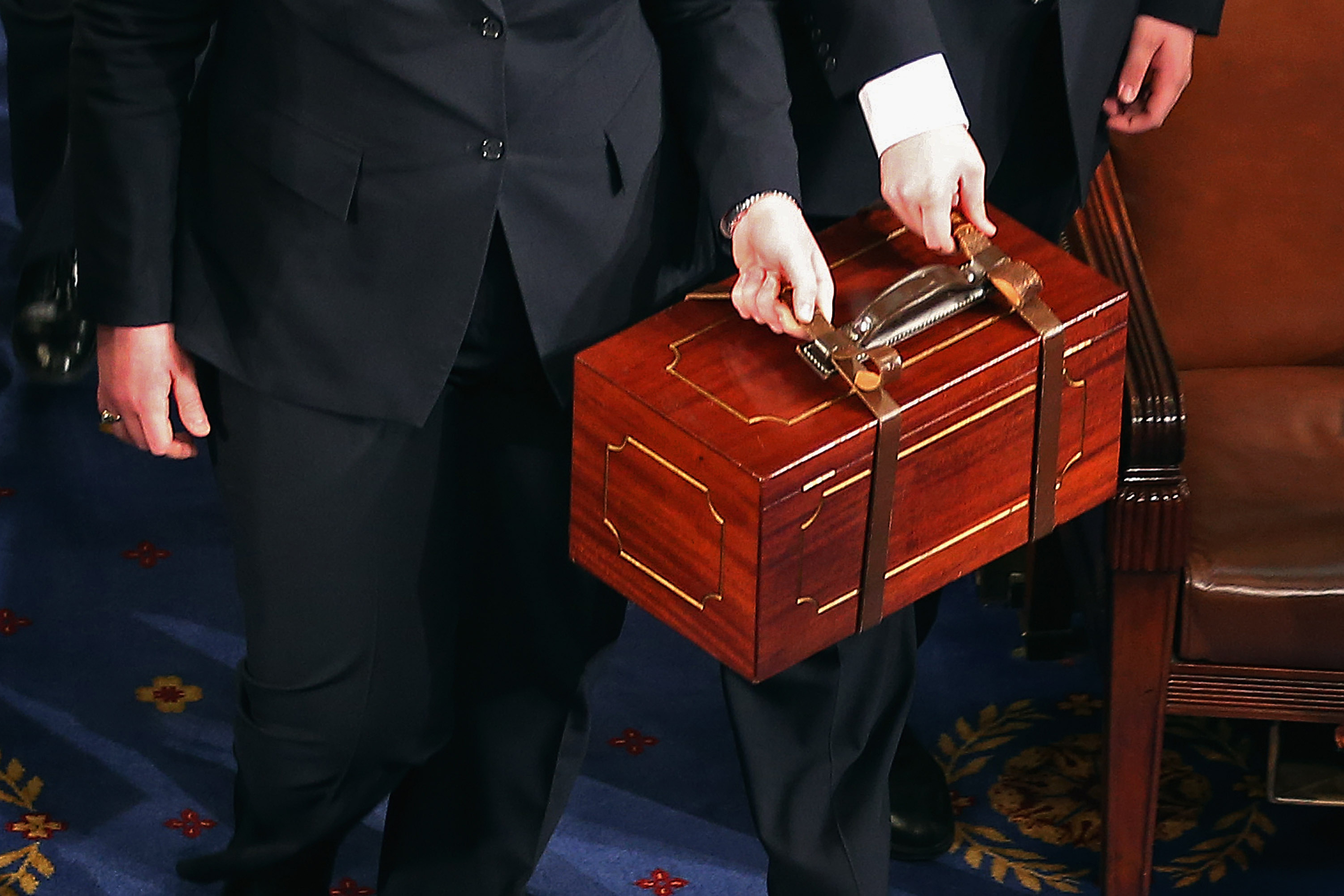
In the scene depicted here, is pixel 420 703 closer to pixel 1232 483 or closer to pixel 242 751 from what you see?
pixel 242 751

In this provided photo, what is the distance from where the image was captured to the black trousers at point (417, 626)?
170cm

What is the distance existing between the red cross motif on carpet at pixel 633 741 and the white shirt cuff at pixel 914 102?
1022 millimetres

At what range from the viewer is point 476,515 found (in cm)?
186

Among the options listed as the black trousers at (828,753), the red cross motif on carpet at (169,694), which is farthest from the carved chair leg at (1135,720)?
the red cross motif on carpet at (169,694)

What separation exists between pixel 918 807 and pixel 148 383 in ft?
3.58

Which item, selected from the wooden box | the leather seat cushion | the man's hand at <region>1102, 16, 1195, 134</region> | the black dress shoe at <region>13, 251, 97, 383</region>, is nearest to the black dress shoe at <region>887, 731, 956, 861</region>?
the leather seat cushion

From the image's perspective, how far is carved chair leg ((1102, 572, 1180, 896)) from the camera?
193 cm

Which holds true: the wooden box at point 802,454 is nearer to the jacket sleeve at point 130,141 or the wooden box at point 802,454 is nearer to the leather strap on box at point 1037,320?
the leather strap on box at point 1037,320

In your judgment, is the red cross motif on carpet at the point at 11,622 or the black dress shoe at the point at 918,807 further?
the red cross motif on carpet at the point at 11,622

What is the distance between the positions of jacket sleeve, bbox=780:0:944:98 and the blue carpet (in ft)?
3.28

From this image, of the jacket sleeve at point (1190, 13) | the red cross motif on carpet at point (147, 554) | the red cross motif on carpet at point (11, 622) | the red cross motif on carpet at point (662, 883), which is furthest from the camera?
the red cross motif on carpet at point (147, 554)

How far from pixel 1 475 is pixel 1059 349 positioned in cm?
190

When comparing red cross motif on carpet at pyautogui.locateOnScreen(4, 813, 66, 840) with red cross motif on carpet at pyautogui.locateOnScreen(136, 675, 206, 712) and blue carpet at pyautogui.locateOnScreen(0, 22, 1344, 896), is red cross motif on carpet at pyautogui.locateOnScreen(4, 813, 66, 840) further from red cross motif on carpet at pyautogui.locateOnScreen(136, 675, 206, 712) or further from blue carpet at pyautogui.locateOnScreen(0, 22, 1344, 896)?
red cross motif on carpet at pyautogui.locateOnScreen(136, 675, 206, 712)

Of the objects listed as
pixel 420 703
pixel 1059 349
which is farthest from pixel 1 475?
pixel 1059 349
